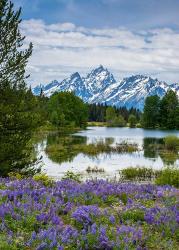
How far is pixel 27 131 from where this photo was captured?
24.2 metres

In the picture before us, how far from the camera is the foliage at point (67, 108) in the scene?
133 meters

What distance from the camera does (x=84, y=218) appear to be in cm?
764

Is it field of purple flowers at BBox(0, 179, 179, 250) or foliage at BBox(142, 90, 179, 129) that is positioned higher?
foliage at BBox(142, 90, 179, 129)

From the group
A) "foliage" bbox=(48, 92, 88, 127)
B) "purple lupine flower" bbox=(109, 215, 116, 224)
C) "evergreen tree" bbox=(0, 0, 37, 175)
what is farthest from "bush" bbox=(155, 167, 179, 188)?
"foliage" bbox=(48, 92, 88, 127)

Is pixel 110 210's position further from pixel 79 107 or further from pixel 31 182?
pixel 79 107

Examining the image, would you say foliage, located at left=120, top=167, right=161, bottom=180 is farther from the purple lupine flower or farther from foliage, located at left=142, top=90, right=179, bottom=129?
foliage, located at left=142, top=90, right=179, bottom=129

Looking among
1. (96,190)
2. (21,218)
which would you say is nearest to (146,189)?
(96,190)

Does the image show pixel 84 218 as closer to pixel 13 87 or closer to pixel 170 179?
pixel 170 179

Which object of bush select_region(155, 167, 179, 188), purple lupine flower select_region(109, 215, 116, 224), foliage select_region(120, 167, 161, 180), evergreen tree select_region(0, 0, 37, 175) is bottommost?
foliage select_region(120, 167, 161, 180)

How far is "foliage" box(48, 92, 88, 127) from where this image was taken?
435ft

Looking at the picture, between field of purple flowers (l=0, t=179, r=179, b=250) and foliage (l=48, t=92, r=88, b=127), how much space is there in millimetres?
115970

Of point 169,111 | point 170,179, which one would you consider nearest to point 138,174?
point 170,179

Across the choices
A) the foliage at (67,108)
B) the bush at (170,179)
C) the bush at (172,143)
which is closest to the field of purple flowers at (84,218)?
the bush at (170,179)

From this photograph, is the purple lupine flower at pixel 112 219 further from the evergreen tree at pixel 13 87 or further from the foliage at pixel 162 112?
the foliage at pixel 162 112
